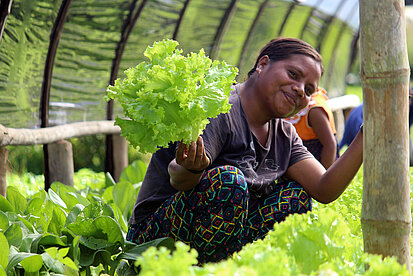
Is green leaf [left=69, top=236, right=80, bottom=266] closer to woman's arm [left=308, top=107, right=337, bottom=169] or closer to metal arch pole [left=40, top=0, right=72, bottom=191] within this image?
woman's arm [left=308, top=107, right=337, bottom=169]

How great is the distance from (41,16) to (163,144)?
8.99 ft

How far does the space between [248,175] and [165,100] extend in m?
0.80

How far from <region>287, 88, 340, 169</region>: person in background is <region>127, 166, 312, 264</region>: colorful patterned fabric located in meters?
1.27

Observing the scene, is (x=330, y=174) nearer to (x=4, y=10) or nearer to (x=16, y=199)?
(x=16, y=199)

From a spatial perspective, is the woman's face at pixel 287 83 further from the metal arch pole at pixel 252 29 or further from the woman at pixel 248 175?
the metal arch pole at pixel 252 29

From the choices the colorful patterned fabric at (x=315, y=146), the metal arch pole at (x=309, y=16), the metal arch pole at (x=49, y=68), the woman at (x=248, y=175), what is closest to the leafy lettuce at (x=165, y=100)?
the woman at (x=248, y=175)

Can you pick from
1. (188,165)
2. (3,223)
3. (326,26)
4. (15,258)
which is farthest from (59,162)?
(326,26)

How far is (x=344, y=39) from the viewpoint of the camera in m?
9.73

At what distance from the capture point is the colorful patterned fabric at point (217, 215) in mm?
2316

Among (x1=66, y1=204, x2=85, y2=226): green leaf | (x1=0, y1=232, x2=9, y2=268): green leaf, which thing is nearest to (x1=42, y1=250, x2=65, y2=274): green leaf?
(x1=0, y1=232, x2=9, y2=268): green leaf

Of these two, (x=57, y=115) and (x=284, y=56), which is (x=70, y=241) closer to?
(x=284, y=56)

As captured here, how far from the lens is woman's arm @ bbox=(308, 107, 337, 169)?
380 centimetres

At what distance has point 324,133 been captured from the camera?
12.5ft

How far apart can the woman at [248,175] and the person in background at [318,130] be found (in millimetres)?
1090
